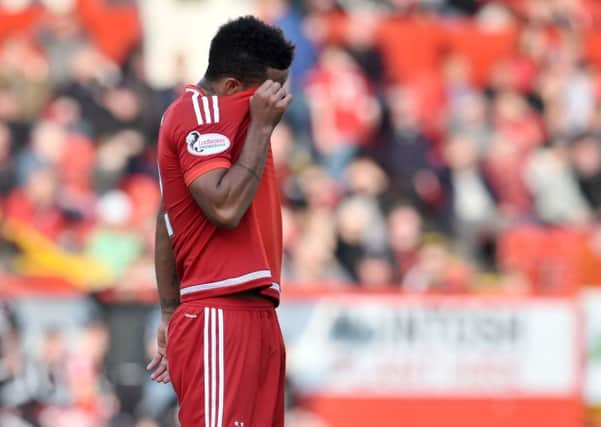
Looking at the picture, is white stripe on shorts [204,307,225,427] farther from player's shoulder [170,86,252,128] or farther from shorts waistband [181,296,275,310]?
player's shoulder [170,86,252,128]

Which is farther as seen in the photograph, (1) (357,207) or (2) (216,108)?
(1) (357,207)

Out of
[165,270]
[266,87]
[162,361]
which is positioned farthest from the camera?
[162,361]

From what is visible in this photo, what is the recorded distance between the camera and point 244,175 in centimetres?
523

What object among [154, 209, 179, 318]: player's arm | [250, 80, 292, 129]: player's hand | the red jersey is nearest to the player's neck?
the red jersey

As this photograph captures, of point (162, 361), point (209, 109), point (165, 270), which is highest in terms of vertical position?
point (209, 109)

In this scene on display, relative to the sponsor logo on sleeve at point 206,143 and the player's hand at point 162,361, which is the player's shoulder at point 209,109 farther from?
the player's hand at point 162,361

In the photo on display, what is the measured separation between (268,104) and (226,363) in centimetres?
99

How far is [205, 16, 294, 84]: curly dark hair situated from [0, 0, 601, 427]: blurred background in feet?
16.9

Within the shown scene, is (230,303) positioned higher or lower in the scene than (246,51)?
lower

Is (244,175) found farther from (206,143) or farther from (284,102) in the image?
(284,102)

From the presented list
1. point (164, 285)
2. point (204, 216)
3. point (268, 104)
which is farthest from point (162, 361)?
point (268, 104)

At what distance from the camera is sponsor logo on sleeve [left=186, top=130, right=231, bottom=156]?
529 centimetres

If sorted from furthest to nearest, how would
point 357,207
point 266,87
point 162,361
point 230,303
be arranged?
point 357,207, point 162,361, point 230,303, point 266,87

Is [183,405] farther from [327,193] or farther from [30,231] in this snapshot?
[327,193]
